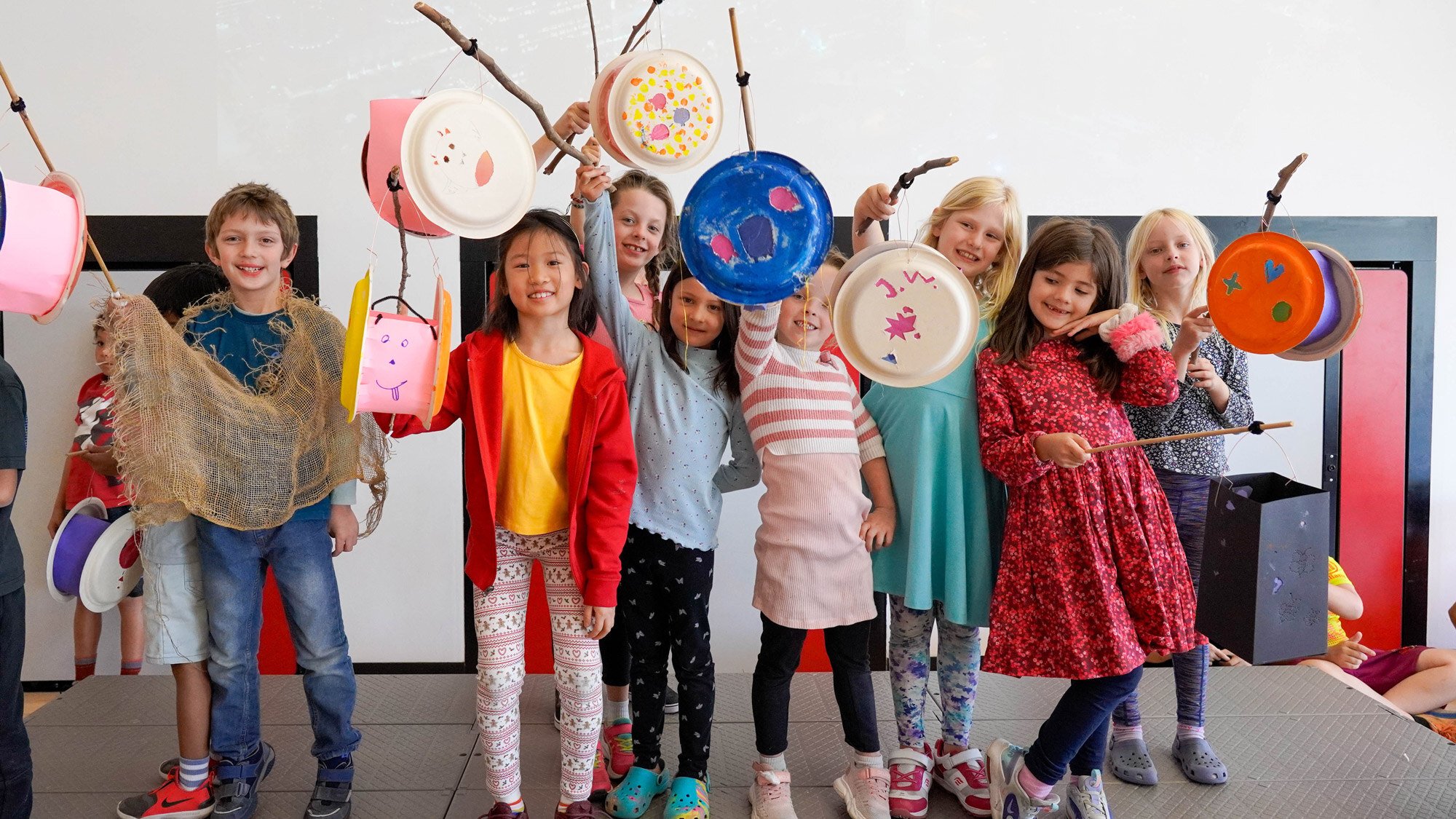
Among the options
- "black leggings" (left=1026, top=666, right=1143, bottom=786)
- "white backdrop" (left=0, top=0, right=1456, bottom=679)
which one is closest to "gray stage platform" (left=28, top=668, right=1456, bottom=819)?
"black leggings" (left=1026, top=666, right=1143, bottom=786)

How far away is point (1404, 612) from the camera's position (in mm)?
3094

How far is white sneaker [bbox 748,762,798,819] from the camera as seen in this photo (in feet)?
5.94

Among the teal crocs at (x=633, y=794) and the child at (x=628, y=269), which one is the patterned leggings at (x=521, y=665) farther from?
the child at (x=628, y=269)

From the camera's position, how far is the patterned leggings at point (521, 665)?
1.66 metres

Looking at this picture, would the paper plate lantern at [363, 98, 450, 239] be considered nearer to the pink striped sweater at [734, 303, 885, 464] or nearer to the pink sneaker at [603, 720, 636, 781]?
the pink striped sweater at [734, 303, 885, 464]

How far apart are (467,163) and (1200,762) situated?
199 centimetres

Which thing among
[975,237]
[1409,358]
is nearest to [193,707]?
[975,237]

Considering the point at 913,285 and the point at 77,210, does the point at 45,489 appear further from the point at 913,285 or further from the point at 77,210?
the point at 913,285

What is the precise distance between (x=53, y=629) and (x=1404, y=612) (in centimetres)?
457

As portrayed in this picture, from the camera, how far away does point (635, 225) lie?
2086 millimetres

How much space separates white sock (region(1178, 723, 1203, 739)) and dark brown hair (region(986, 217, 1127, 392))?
0.86 m

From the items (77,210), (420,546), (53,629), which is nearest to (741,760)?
(420,546)

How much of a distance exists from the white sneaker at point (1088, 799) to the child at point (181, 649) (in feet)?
5.76

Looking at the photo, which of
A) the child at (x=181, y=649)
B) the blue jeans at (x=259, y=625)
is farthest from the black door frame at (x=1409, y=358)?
the child at (x=181, y=649)
